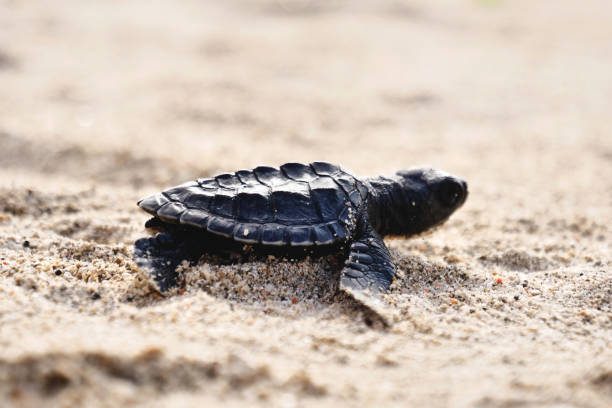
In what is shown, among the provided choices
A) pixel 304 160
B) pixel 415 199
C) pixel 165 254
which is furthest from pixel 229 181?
pixel 304 160

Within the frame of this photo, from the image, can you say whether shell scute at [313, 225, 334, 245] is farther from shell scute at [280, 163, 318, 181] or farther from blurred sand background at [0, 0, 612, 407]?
shell scute at [280, 163, 318, 181]

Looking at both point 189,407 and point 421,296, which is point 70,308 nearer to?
point 189,407

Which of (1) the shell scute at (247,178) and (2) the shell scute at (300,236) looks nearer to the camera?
(2) the shell scute at (300,236)

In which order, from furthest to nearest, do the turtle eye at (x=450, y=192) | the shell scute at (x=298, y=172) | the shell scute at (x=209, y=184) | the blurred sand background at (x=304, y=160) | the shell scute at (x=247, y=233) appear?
1. the turtle eye at (x=450, y=192)
2. the shell scute at (x=298, y=172)
3. the shell scute at (x=209, y=184)
4. the shell scute at (x=247, y=233)
5. the blurred sand background at (x=304, y=160)

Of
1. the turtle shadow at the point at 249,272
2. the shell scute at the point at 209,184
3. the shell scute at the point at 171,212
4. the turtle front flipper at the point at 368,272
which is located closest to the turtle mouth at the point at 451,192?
the turtle front flipper at the point at 368,272

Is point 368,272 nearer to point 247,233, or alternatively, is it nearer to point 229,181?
point 247,233

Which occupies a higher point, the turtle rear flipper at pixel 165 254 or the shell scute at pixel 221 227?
the shell scute at pixel 221 227

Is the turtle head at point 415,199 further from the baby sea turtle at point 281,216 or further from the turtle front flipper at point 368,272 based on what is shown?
the turtle front flipper at point 368,272
